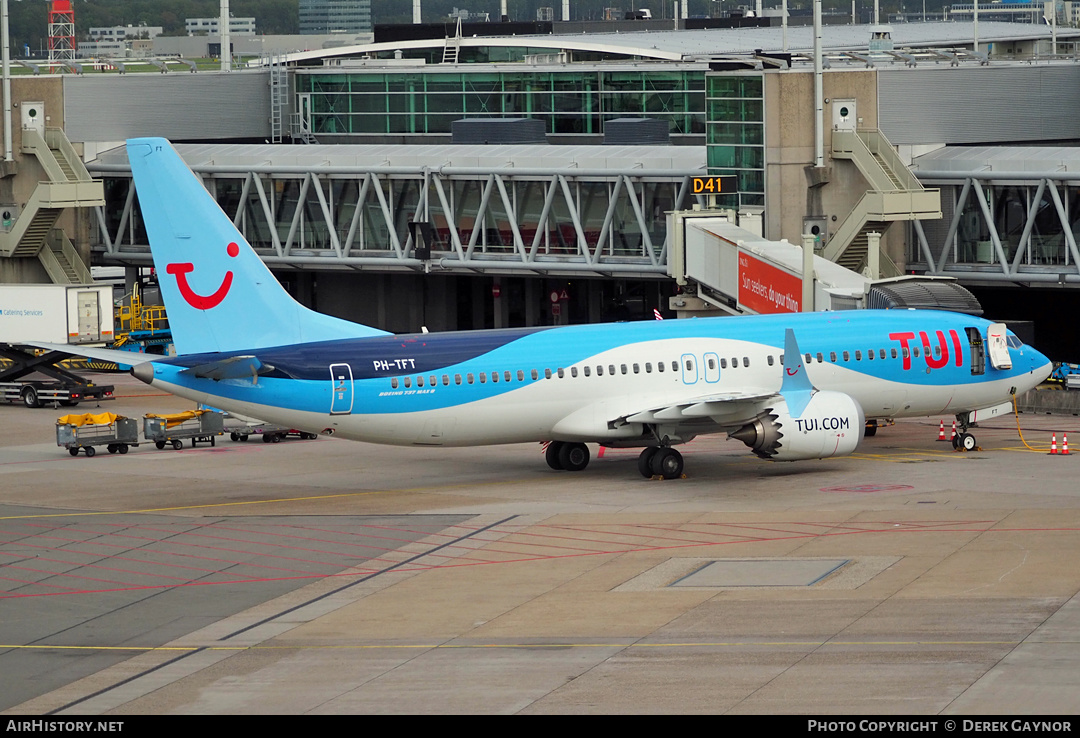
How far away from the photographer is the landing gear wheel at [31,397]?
218 feet

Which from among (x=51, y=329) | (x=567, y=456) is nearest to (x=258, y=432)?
(x=567, y=456)

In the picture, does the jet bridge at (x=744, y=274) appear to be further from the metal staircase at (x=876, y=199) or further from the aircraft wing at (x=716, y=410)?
the aircraft wing at (x=716, y=410)

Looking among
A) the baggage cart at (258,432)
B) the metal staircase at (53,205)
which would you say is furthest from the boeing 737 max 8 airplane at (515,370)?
the metal staircase at (53,205)

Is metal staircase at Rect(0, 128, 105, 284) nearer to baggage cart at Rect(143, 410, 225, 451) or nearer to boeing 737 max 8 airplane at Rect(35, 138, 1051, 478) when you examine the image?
baggage cart at Rect(143, 410, 225, 451)

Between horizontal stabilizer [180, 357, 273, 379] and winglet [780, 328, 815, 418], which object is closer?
horizontal stabilizer [180, 357, 273, 379]

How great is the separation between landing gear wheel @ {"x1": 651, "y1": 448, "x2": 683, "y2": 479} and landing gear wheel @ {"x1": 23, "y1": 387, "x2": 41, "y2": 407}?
1259 inches

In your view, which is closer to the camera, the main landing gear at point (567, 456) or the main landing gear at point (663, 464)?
the main landing gear at point (663, 464)

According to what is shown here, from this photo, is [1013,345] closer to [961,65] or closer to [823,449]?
[823,449]

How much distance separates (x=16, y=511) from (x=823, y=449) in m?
21.9

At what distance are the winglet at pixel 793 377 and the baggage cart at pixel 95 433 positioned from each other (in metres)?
22.3

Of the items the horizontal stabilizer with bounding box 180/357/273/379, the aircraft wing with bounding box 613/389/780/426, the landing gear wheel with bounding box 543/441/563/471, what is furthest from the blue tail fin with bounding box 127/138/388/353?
the aircraft wing with bounding box 613/389/780/426

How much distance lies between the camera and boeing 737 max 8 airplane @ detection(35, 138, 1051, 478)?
42.8 metres

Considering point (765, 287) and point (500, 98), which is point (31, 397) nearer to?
point (765, 287)
